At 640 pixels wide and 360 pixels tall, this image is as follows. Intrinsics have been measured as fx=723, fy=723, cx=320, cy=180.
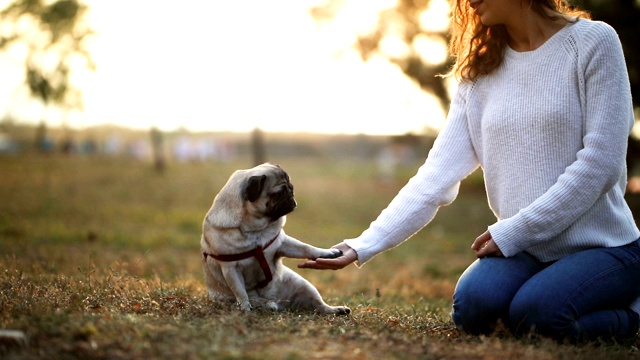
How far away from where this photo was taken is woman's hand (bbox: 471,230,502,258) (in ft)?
14.0

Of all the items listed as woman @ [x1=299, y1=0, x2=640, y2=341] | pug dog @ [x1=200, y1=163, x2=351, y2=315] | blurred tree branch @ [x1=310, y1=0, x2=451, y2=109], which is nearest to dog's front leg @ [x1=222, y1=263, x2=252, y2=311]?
pug dog @ [x1=200, y1=163, x2=351, y2=315]

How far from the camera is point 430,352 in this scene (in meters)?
3.60

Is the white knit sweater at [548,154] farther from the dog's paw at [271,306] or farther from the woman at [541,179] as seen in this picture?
the dog's paw at [271,306]

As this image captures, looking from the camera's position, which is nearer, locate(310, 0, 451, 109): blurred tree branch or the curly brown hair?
the curly brown hair

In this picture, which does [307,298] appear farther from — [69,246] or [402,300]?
[69,246]

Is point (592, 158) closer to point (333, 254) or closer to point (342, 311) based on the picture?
point (333, 254)

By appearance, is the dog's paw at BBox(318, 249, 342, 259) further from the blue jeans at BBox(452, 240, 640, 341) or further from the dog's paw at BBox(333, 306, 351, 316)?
the blue jeans at BBox(452, 240, 640, 341)

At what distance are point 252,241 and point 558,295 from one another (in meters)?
1.86

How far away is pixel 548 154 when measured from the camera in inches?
167

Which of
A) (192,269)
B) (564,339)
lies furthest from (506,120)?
(192,269)

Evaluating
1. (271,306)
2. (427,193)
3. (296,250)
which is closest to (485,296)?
(427,193)

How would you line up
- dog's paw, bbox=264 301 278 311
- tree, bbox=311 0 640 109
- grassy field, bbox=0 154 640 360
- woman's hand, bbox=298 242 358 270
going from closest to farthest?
grassy field, bbox=0 154 640 360, woman's hand, bbox=298 242 358 270, dog's paw, bbox=264 301 278 311, tree, bbox=311 0 640 109

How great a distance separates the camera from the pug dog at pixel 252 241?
4.57 m

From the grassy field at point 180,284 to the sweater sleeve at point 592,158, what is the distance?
25.1 inches
